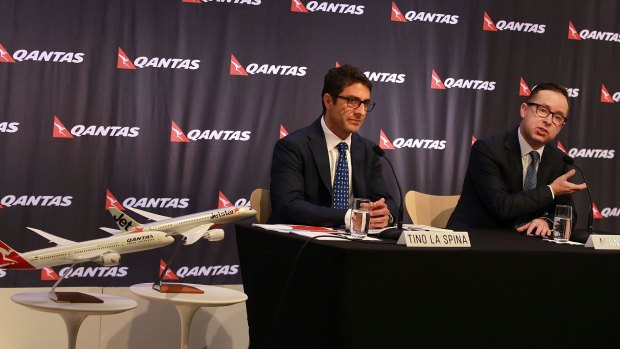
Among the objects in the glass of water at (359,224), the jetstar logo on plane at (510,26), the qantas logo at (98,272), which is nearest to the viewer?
the glass of water at (359,224)

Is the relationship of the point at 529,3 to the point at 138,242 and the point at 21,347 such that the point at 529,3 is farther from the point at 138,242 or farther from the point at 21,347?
the point at 21,347

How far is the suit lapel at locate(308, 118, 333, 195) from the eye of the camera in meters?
3.74

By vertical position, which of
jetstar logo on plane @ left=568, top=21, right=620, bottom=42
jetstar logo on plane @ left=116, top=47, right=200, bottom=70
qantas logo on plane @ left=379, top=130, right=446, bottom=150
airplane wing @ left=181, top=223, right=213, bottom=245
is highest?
jetstar logo on plane @ left=568, top=21, right=620, bottom=42

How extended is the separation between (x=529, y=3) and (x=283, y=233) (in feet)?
12.2

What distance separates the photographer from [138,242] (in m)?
3.17

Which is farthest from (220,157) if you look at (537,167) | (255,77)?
(537,167)

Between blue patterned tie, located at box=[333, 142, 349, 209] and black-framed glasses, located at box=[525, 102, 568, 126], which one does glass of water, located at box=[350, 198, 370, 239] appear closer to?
blue patterned tie, located at box=[333, 142, 349, 209]

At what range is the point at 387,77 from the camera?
213 inches

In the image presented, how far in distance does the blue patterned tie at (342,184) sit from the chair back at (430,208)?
529 mm

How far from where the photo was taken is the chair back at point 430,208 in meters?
4.24

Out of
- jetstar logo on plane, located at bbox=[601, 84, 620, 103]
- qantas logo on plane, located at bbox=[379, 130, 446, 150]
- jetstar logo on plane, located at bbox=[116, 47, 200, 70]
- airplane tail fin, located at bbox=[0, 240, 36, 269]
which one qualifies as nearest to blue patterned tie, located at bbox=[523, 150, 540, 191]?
qantas logo on plane, located at bbox=[379, 130, 446, 150]

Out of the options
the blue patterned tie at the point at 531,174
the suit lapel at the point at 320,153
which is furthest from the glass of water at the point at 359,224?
the blue patterned tie at the point at 531,174

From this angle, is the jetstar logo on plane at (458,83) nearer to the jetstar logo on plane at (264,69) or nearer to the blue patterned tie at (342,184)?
the jetstar logo on plane at (264,69)

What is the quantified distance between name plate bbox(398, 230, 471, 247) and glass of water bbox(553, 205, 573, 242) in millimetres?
683
